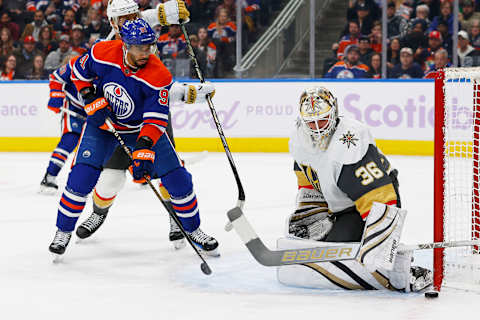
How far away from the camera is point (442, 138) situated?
2885 mm

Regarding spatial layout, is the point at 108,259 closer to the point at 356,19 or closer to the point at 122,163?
the point at 122,163

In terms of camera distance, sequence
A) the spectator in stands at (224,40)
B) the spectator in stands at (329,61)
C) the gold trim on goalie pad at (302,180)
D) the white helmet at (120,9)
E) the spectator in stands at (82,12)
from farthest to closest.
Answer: the spectator in stands at (82,12) < the spectator in stands at (224,40) < the spectator in stands at (329,61) < the white helmet at (120,9) < the gold trim on goalie pad at (302,180)

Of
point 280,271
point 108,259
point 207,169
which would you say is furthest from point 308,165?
point 207,169

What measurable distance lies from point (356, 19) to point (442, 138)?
5095 mm

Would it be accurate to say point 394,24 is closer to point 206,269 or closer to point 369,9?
point 369,9

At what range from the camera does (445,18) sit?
736 cm

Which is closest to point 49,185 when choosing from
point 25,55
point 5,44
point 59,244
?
point 59,244

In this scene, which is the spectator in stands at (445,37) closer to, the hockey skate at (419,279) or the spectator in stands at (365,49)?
the spectator in stands at (365,49)

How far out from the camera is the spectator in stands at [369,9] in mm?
7536

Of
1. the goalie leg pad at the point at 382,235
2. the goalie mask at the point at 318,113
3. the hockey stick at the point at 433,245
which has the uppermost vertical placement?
the goalie mask at the point at 318,113

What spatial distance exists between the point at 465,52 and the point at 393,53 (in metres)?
0.65

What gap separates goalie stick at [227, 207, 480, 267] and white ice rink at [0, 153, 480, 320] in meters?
0.14

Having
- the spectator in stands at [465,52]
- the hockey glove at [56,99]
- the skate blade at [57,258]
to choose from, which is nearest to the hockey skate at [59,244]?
the skate blade at [57,258]

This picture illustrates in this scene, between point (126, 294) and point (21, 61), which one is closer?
point (126, 294)
